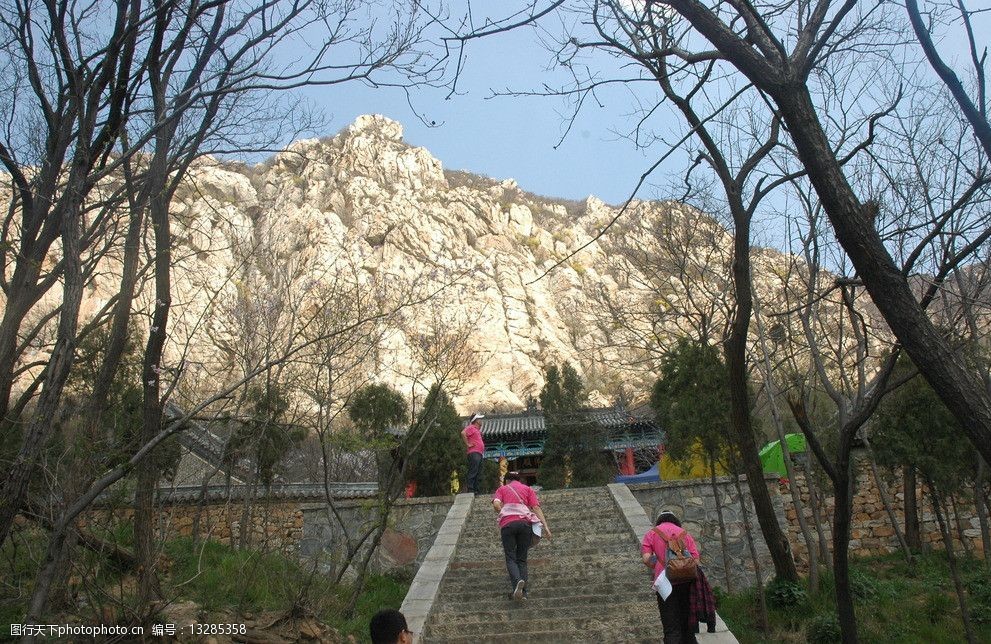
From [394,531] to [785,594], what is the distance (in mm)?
5850

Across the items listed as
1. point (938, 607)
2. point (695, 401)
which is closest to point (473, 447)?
point (695, 401)

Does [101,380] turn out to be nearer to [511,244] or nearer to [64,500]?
[64,500]

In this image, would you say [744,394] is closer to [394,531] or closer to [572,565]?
[572,565]

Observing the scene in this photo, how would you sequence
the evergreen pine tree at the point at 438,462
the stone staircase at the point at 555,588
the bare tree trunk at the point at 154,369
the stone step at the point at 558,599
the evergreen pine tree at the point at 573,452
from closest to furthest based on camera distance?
the bare tree trunk at the point at 154,369 < the stone staircase at the point at 555,588 < the stone step at the point at 558,599 < the evergreen pine tree at the point at 438,462 < the evergreen pine tree at the point at 573,452

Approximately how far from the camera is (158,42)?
20.2ft

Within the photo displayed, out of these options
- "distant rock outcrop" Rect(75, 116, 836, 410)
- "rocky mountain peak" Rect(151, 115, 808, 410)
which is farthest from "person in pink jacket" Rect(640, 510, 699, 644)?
"rocky mountain peak" Rect(151, 115, 808, 410)

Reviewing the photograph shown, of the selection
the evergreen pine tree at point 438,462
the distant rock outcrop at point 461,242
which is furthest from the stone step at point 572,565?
the distant rock outcrop at point 461,242

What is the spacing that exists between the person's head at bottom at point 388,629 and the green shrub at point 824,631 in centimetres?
569

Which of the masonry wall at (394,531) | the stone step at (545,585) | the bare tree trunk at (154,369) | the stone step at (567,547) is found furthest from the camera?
the masonry wall at (394,531)

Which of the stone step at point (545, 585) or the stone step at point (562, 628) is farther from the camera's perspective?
the stone step at point (545, 585)

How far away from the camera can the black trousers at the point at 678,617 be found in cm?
549

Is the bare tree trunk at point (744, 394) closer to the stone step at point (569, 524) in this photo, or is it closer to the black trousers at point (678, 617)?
the stone step at point (569, 524)

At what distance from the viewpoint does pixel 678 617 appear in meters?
5.52

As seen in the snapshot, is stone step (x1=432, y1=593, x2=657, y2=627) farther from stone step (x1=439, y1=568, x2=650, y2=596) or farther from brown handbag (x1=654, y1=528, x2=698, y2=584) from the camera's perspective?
brown handbag (x1=654, y1=528, x2=698, y2=584)
